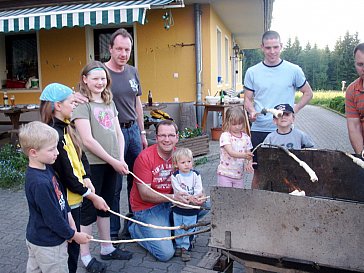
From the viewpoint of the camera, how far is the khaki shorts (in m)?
2.40

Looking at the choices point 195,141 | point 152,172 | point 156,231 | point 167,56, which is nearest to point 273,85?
point 152,172

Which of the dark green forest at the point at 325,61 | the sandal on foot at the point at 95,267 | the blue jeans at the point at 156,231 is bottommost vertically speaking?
the sandal on foot at the point at 95,267

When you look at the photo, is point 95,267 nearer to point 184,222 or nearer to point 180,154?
point 184,222

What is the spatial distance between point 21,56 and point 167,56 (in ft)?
13.7

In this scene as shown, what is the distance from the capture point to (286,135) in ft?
12.0

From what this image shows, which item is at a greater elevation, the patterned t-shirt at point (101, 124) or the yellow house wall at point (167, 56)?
the yellow house wall at point (167, 56)

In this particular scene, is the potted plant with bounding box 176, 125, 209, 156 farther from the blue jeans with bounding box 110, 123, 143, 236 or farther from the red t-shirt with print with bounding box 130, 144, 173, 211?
the red t-shirt with print with bounding box 130, 144, 173, 211

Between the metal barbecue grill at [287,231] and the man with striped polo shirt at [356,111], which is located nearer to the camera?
the metal barbecue grill at [287,231]

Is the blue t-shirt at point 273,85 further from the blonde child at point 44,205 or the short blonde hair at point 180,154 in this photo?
the blonde child at point 44,205

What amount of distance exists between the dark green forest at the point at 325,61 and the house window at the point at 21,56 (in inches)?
1696

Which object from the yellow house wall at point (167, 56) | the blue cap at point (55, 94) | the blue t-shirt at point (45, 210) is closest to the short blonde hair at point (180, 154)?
the blue cap at point (55, 94)

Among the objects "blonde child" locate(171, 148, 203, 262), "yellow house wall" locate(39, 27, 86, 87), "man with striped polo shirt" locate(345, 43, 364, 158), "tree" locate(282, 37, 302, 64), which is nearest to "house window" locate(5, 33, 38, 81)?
"yellow house wall" locate(39, 27, 86, 87)

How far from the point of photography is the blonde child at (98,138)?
321 cm

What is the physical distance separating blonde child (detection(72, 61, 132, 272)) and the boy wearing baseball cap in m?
1.37
